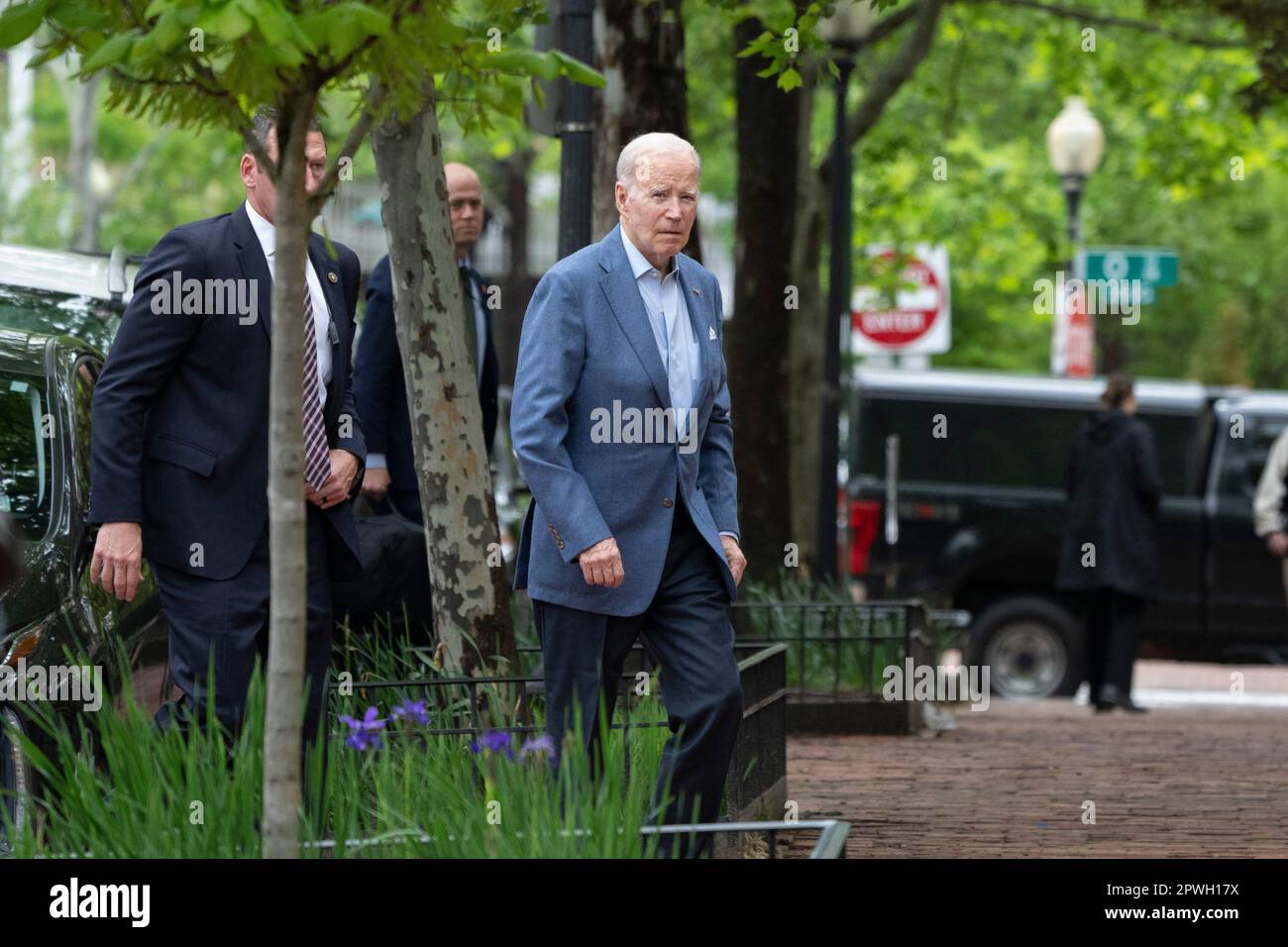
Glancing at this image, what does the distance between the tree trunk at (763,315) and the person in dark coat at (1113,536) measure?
6.37 feet

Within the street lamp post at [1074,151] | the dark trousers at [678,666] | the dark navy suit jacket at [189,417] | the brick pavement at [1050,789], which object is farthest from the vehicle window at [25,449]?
the street lamp post at [1074,151]

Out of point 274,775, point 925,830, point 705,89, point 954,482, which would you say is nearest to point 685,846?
point 274,775

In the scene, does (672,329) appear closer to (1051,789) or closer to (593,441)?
(593,441)

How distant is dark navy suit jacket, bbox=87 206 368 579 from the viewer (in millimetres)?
5004

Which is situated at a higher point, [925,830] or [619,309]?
[619,309]

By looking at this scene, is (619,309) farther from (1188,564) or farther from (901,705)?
(1188,564)

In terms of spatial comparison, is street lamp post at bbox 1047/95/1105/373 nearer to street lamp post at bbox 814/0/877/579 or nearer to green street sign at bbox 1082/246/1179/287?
green street sign at bbox 1082/246/1179/287

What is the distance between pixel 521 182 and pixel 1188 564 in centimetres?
2449

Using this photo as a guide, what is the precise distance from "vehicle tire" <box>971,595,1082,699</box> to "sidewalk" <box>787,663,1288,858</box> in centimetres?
381

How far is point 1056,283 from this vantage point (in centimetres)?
3133

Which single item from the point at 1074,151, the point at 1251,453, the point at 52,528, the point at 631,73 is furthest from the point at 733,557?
the point at 1074,151

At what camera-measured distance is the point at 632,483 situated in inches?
Result: 195

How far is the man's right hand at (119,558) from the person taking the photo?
16.1 ft

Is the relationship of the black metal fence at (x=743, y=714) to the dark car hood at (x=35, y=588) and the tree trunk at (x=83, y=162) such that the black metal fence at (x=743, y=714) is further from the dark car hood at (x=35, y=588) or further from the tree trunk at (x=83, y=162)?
the tree trunk at (x=83, y=162)
